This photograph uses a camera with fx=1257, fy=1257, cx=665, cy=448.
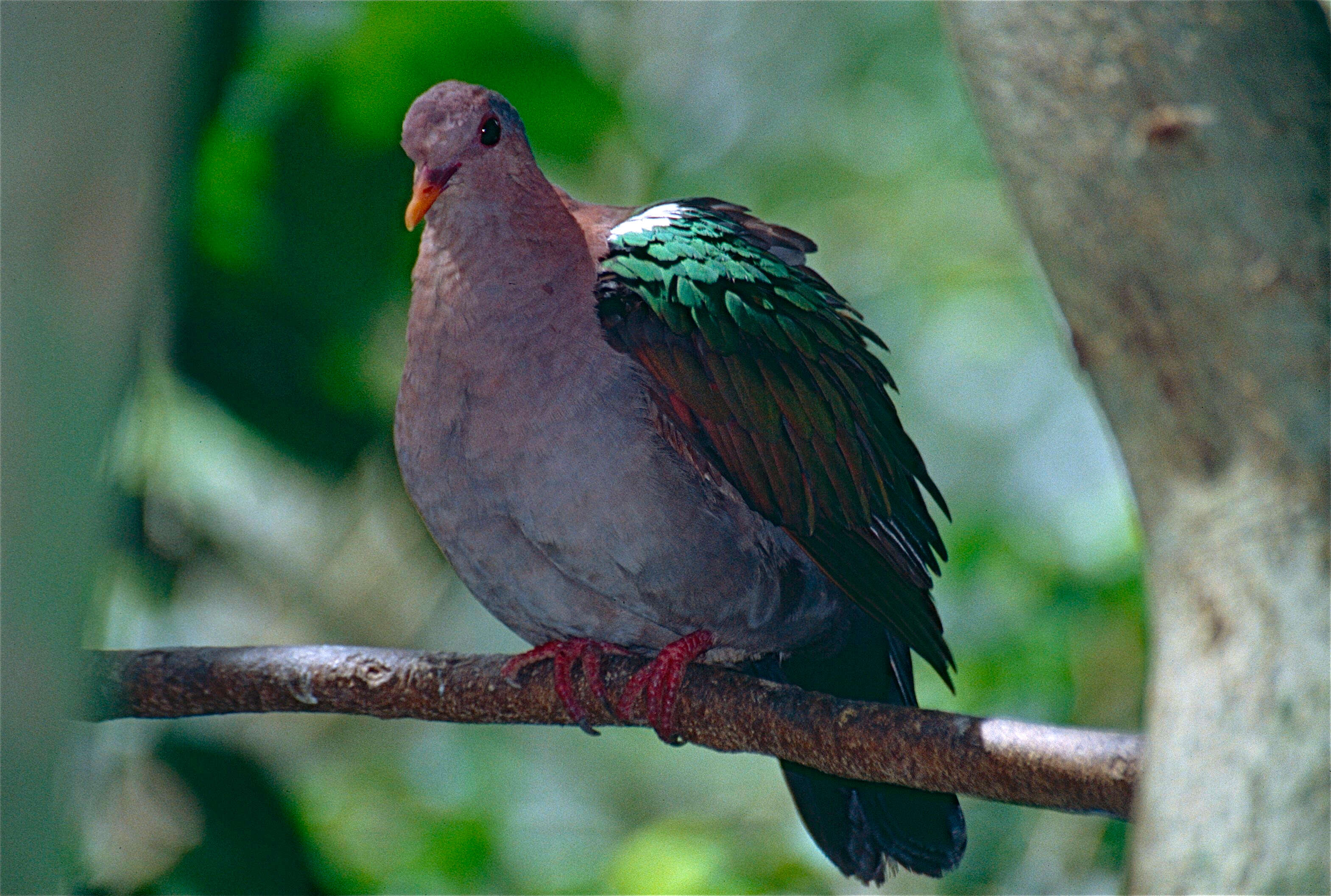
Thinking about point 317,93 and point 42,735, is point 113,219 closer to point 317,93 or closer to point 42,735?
point 42,735

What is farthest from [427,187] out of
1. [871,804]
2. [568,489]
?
[871,804]

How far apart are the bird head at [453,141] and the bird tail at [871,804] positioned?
920 millimetres

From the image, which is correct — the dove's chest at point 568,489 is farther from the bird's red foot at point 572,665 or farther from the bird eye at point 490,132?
the bird eye at point 490,132

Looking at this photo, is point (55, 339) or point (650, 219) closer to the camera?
point (55, 339)

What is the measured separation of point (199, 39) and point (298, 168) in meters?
2.07

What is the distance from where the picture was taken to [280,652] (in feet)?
6.19

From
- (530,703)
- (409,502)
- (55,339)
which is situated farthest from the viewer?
(409,502)

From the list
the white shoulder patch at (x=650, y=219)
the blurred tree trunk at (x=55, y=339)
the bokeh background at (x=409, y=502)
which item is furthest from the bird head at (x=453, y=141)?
the blurred tree trunk at (x=55, y=339)

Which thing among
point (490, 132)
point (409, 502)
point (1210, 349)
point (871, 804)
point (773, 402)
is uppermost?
point (490, 132)

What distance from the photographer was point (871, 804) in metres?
1.97

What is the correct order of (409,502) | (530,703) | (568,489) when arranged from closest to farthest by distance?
(568,489) → (530,703) → (409,502)

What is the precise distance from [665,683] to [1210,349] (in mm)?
1072

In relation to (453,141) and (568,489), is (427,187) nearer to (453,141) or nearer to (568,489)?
(453,141)

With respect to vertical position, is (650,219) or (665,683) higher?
(650,219)
